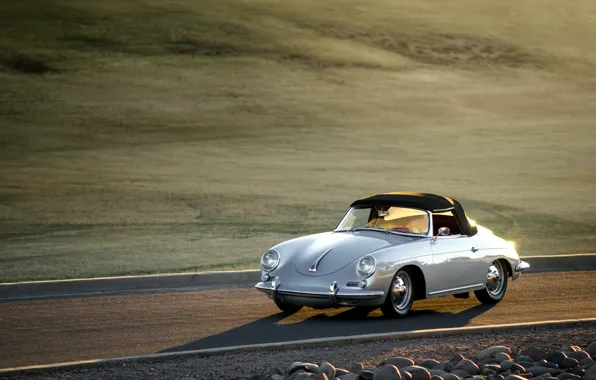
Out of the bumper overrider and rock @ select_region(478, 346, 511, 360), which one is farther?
the bumper overrider

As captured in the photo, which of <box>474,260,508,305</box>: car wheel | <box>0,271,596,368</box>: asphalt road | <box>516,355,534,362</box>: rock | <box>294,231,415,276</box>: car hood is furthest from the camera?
<box>474,260,508,305</box>: car wheel

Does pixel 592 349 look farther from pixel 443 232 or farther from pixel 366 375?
pixel 443 232

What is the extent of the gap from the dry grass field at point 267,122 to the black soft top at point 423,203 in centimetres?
575

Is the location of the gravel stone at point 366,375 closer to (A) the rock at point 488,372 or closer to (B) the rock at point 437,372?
(B) the rock at point 437,372

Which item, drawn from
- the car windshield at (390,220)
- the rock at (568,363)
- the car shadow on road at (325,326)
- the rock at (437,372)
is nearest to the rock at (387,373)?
the rock at (437,372)

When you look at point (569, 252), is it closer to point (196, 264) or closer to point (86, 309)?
point (196, 264)

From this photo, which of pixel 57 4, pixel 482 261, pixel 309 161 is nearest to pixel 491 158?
pixel 309 161

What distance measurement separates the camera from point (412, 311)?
1423 centimetres

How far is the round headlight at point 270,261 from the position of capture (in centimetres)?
1365

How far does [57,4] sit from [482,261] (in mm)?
78516

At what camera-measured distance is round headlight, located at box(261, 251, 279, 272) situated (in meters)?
13.6

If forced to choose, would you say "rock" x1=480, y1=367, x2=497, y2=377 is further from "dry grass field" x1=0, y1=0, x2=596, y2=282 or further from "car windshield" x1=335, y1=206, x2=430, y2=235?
"dry grass field" x1=0, y1=0, x2=596, y2=282

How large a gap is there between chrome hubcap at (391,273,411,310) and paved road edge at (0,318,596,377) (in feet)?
4.58

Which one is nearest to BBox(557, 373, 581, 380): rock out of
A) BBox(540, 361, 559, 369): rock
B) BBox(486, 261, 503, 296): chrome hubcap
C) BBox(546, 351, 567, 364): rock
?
BBox(540, 361, 559, 369): rock
